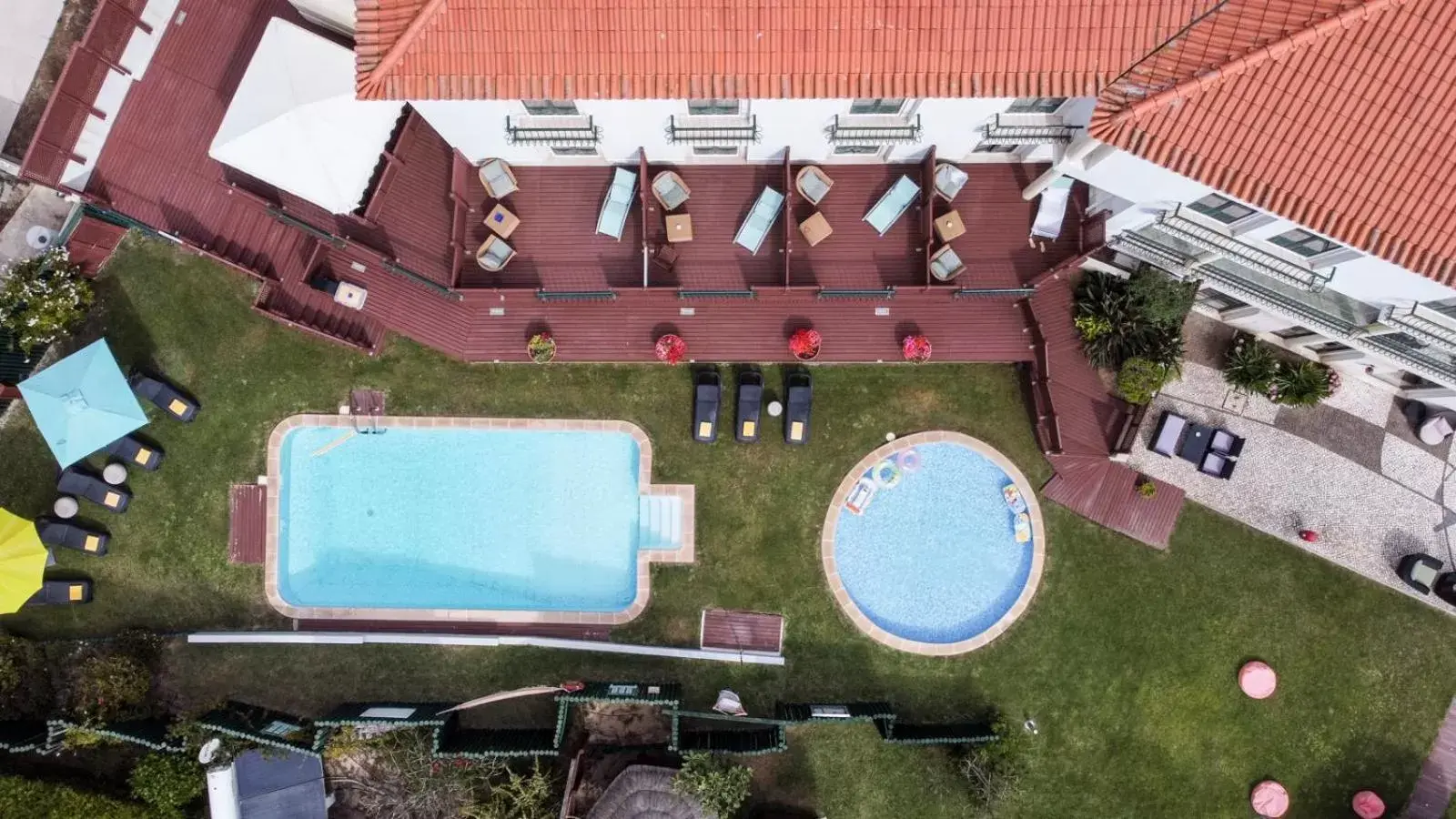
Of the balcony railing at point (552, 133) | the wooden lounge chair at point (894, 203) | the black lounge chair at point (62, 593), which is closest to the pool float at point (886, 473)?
the wooden lounge chair at point (894, 203)

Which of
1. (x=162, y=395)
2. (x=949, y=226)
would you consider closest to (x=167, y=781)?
(x=162, y=395)

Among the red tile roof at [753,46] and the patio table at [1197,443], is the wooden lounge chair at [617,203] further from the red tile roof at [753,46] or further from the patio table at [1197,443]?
the patio table at [1197,443]

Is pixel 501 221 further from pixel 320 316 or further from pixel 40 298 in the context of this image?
pixel 40 298

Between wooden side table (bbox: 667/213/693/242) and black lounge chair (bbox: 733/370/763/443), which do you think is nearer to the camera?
wooden side table (bbox: 667/213/693/242)

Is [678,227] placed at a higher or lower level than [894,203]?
lower

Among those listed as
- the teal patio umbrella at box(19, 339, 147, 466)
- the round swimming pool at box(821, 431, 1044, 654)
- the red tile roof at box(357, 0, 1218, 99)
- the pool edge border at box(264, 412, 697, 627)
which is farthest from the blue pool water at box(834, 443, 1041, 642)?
the teal patio umbrella at box(19, 339, 147, 466)

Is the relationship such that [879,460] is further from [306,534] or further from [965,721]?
[306,534]

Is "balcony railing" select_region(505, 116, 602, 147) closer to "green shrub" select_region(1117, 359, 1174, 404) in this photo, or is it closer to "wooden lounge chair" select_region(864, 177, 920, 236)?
"wooden lounge chair" select_region(864, 177, 920, 236)
